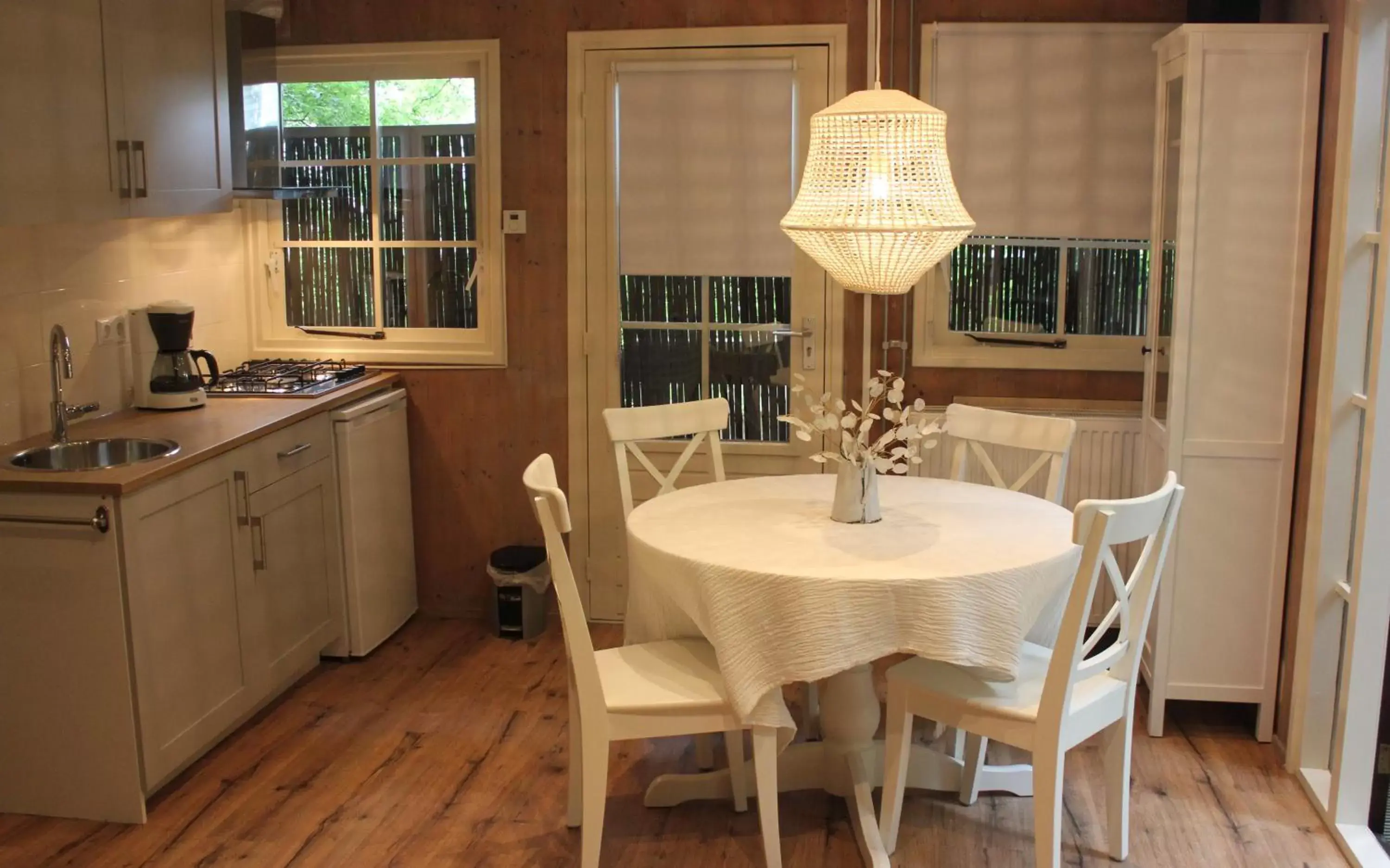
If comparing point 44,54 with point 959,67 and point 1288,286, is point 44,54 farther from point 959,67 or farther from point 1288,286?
point 1288,286

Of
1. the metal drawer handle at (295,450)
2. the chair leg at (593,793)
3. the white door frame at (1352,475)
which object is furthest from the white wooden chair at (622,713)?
the white door frame at (1352,475)

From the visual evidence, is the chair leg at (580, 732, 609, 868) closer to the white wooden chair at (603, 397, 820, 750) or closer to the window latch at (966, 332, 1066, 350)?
the white wooden chair at (603, 397, 820, 750)

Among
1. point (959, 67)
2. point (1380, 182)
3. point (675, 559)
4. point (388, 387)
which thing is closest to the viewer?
point (675, 559)

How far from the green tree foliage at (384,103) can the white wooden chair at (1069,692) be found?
271cm

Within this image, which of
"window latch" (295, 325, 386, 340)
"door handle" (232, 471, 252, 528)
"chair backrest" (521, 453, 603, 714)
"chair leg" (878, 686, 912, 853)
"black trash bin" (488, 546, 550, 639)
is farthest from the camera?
"window latch" (295, 325, 386, 340)

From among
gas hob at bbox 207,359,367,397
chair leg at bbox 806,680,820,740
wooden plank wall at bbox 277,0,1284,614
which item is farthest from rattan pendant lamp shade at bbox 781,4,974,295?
gas hob at bbox 207,359,367,397

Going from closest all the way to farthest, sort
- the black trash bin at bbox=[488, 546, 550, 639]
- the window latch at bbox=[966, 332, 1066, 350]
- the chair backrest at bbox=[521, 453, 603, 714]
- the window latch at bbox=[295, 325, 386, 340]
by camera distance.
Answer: the chair backrest at bbox=[521, 453, 603, 714], the window latch at bbox=[966, 332, 1066, 350], the black trash bin at bbox=[488, 546, 550, 639], the window latch at bbox=[295, 325, 386, 340]

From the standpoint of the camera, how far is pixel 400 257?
4.85m

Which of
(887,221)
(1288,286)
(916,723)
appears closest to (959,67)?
(1288,286)

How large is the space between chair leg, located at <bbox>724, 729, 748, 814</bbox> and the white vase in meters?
0.62

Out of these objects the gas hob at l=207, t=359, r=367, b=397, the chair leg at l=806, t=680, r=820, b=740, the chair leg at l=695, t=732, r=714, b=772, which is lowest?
the chair leg at l=695, t=732, r=714, b=772

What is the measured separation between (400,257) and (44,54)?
66.4 inches

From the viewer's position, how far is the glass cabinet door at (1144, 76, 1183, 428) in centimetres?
374

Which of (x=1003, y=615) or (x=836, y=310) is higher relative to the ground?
(x=836, y=310)
